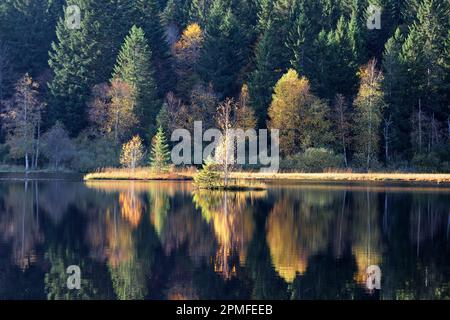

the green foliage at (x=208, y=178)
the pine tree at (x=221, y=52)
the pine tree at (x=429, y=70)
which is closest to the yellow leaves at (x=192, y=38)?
the pine tree at (x=221, y=52)

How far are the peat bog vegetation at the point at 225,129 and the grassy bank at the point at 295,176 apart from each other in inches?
7.6

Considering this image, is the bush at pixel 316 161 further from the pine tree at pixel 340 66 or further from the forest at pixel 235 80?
the pine tree at pixel 340 66

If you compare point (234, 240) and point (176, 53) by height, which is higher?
point (176, 53)

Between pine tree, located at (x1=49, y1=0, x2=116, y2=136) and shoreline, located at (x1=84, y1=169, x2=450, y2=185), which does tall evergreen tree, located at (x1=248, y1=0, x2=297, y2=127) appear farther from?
pine tree, located at (x1=49, y1=0, x2=116, y2=136)

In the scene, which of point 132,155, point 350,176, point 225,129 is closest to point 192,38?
point 132,155

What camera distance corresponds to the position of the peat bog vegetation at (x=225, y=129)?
3475cm

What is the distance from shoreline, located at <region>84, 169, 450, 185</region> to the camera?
67.7m

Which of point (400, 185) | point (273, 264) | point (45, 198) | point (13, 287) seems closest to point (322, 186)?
point (400, 185)

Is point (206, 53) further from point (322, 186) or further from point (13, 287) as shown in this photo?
point (13, 287)

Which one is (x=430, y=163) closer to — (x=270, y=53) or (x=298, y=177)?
(x=298, y=177)

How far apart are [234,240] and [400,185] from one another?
33.3 m

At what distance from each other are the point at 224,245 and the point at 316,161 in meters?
44.0
